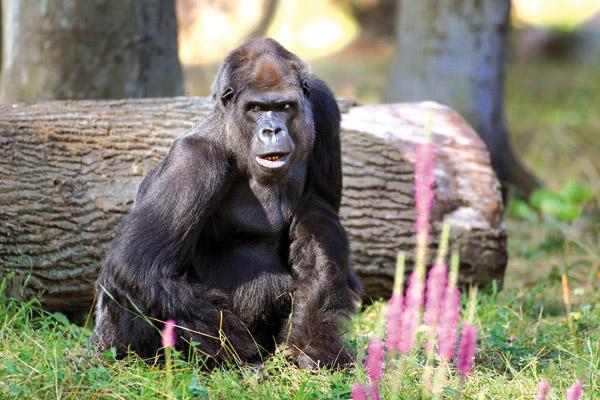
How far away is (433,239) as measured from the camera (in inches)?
186

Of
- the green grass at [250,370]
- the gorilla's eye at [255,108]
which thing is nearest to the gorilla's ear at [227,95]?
the gorilla's eye at [255,108]

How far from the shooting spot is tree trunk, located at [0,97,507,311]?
423cm

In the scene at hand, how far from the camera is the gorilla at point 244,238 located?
3373 millimetres

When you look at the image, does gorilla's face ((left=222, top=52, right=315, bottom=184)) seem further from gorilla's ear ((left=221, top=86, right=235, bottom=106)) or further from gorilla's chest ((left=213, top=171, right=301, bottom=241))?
gorilla's chest ((left=213, top=171, right=301, bottom=241))

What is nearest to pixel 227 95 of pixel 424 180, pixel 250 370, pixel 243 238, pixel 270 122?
pixel 270 122

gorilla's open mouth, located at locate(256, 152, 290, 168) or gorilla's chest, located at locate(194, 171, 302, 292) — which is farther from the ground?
gorilla's open mouth, located at locate(256, 152, 290, 168)

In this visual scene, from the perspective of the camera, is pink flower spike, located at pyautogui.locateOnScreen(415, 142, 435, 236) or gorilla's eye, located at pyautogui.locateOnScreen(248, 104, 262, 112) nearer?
pink flower spike, located at pyautogui.locateOnScreen(415, 142, 435, 236)

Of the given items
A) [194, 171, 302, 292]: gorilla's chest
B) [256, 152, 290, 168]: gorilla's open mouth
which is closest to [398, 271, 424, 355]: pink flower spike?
[256, 152, 290, 168]: gorilla's open mouth

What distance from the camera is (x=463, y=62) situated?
22.5ft

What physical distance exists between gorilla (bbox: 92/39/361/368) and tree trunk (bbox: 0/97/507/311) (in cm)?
69

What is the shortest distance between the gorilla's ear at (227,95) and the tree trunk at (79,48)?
2.38 m

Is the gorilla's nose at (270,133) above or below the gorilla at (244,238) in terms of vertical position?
above

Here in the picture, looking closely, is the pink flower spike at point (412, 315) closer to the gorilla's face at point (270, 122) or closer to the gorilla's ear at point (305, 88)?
the gorilla's face at point (270, 122)

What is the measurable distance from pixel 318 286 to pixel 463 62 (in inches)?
147
